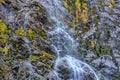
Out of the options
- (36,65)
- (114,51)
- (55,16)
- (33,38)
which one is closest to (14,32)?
(33,38)

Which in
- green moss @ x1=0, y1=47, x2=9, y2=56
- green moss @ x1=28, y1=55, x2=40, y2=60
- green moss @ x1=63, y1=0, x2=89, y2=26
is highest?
green moss @ x1=63, y1=0, x2=89, y2=26

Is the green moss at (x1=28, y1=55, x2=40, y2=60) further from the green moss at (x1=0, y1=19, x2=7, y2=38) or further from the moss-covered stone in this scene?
the green moss at (x1=0, y1=19, x2=7, y2=38)

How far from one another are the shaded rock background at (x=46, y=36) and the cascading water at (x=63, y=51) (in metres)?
0.13

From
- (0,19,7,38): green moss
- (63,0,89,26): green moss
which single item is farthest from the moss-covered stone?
(63,0,89,26): green moss

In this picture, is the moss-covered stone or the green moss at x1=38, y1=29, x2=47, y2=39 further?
the green moss at x1=38, y1=29, x2=47, y2=39

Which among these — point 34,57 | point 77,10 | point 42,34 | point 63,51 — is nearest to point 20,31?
point 42,34

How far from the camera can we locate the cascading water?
5.33m

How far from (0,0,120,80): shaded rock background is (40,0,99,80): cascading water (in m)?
0.13

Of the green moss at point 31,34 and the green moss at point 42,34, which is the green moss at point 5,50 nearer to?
the green moss at point 31,34

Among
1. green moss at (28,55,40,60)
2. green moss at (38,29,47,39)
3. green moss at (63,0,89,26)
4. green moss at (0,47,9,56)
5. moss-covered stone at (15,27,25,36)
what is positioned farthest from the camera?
green moss at (63,0,89,26)

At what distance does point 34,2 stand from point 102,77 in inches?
81.7

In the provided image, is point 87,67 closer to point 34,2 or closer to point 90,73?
point 90,73

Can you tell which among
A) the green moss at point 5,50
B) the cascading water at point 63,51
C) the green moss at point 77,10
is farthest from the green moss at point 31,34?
the green moss at point 77,10

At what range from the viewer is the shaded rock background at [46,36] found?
16.2 ft
